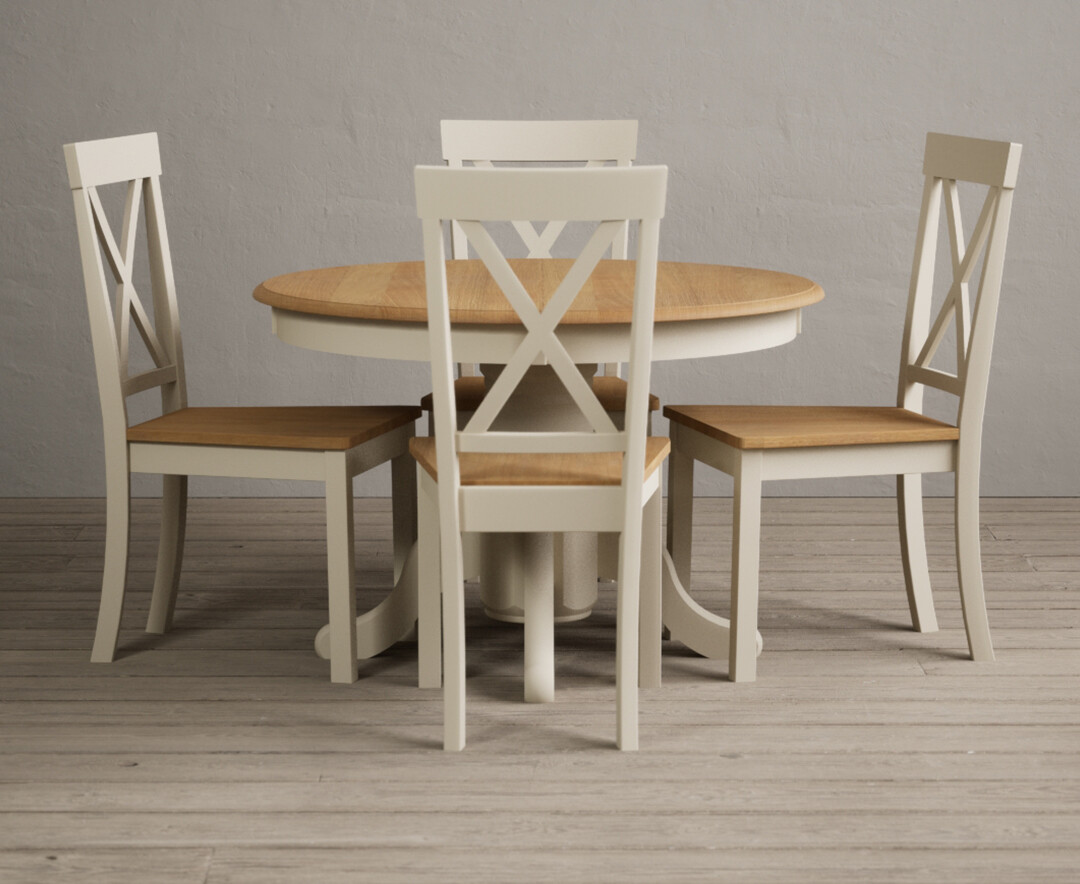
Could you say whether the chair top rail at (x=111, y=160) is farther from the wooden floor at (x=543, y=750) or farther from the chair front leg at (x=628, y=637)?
the chair front leg at (x=628, y=637)

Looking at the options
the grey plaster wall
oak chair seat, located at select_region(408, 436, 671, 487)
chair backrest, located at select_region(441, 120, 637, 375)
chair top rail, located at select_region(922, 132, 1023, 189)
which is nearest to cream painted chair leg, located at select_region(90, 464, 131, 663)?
oak chair seat, located at select_region(408, 436, 671, 487)

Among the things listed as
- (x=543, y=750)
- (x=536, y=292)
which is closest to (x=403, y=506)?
(x=536, y=292)

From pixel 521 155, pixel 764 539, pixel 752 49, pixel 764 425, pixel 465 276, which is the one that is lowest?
pixel 764 539

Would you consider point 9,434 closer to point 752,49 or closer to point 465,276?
point 465,276

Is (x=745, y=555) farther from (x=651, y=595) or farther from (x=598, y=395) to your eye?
(x=598, y=395)

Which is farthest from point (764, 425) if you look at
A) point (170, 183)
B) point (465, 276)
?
point (170, 183)

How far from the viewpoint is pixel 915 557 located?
2900 mm

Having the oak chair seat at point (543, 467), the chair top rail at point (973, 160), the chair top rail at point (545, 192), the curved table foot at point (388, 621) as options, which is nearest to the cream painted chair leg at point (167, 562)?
the curved table foot at point (388, 621)

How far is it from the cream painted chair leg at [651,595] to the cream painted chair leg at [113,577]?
1.04 meters

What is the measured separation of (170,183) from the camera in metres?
3.94

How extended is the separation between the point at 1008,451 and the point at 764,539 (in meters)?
0.99

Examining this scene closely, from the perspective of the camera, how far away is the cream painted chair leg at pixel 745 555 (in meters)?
2.51

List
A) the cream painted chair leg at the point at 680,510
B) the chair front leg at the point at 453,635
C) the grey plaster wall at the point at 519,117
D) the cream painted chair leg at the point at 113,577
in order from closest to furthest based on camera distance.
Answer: the chair front leg at the point at 453,635 → the cream painted chair leg at the point at 113,577 → the cream painted chair leg at the point at 680,510 → the grey plaster wall at the point at 519,117

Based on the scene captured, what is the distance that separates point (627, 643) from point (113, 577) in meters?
1.11
